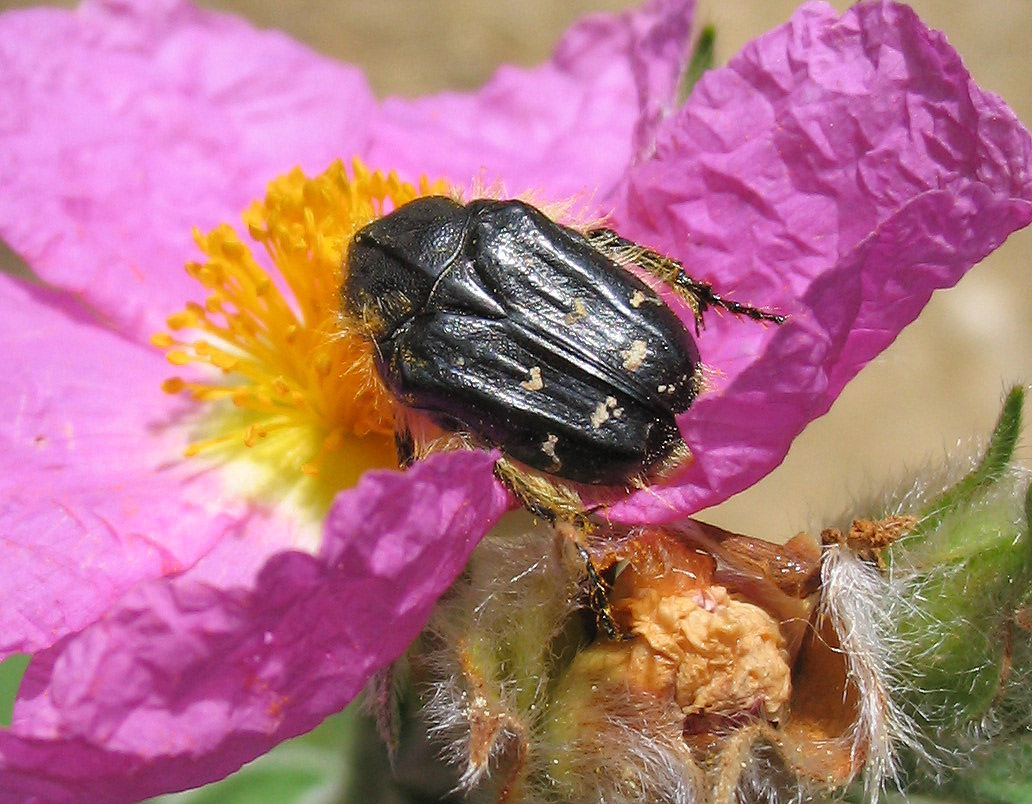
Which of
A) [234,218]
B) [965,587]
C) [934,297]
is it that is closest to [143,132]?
[234,218]

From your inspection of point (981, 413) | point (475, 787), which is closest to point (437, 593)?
point (475, 787)

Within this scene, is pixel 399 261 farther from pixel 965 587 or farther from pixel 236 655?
pixel 965 587

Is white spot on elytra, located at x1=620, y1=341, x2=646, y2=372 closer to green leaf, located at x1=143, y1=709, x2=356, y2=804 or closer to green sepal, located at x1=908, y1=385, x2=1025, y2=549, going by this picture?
green sepal, located at x1=908, y1=385, x2=1025, y2=549

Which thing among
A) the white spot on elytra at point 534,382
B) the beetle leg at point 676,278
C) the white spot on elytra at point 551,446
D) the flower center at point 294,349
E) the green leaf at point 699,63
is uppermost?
the green leaf at point 699,63

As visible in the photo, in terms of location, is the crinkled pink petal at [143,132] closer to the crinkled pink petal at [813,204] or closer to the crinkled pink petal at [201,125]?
the crinkled pink petal at [201,125]

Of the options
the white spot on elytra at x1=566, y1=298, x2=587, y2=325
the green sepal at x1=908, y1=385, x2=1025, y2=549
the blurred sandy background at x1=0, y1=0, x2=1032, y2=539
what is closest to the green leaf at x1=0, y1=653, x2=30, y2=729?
the white spot on elytra at x1=566, y1=298, x2=587, y2=325

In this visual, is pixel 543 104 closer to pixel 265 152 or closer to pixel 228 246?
pixel 265 152

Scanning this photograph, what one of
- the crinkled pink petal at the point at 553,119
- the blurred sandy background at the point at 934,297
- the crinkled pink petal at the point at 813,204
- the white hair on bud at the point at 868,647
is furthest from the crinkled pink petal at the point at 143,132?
the blurred sandy background at the point at 934,297
